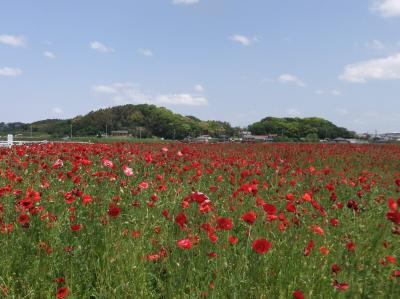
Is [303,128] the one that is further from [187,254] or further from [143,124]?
[187,254]

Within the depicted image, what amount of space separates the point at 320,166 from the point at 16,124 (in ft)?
631

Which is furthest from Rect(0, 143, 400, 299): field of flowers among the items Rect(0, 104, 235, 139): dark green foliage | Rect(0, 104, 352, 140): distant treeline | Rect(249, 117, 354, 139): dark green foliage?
Rect(0, 104, 235, 139): dark green foliage

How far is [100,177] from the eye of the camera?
5.49 metres

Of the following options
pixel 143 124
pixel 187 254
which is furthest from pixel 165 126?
pixel 187 254

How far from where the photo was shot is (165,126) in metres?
144

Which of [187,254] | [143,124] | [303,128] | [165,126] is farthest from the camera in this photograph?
[143,124]

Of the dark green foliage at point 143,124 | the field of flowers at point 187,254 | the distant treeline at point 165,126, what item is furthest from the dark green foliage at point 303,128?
the field of flowers at point 187,254

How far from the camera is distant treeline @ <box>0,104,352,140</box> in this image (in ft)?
440

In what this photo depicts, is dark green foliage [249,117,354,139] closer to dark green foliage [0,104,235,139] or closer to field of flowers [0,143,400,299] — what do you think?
dark green foliage [0,104,235,139]

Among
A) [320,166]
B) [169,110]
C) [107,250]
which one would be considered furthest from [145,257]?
[169,110]

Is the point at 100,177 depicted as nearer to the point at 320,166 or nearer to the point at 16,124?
the point at 320,166

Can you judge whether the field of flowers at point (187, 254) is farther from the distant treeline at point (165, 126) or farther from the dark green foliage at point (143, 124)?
the dark green foliage at point (143, 124)

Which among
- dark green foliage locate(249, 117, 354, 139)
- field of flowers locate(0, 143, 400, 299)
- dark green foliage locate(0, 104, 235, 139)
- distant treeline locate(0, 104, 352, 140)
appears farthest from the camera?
dark green foliage locate(0, 104, 235, 139)

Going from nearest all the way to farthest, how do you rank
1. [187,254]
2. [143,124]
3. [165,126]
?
[187,254], [165,126], [143,124]
